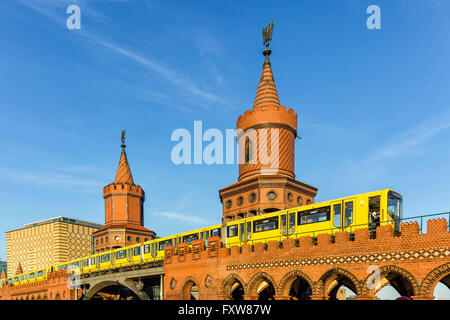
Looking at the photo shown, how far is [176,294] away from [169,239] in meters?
5.76

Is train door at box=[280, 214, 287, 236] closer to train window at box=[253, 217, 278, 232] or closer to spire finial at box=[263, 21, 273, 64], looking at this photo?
train window at box=[253, 217, 278, 232]

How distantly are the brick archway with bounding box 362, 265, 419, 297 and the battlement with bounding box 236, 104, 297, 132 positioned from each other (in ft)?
64.0

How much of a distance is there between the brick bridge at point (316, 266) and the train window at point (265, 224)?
4.66 feet

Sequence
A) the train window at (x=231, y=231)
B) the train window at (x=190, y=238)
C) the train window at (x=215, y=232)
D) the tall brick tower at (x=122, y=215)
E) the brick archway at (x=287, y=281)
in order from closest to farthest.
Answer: the brick archway at (x=287, y=281) → the train window at (x=231, y=231) → the train window at (x=215, y=232) → the train window at (x=190, y=238) → the tall brick tower at (x=122, y=215)

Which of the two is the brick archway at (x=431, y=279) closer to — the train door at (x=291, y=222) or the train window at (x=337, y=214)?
the train window at (x=337, y=214)

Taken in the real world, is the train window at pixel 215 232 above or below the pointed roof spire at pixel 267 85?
below

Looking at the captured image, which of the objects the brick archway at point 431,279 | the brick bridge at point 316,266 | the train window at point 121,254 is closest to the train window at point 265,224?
the brick bridge at point 316,266

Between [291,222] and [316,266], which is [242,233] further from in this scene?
[316,266]

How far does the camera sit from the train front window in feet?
73.8

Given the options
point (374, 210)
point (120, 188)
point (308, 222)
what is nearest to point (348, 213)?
Result: point (374, 210)

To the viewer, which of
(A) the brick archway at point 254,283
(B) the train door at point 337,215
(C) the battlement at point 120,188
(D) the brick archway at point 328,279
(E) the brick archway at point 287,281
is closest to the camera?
(D) the brick archway at point 328,279

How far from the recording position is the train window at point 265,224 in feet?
91.0
